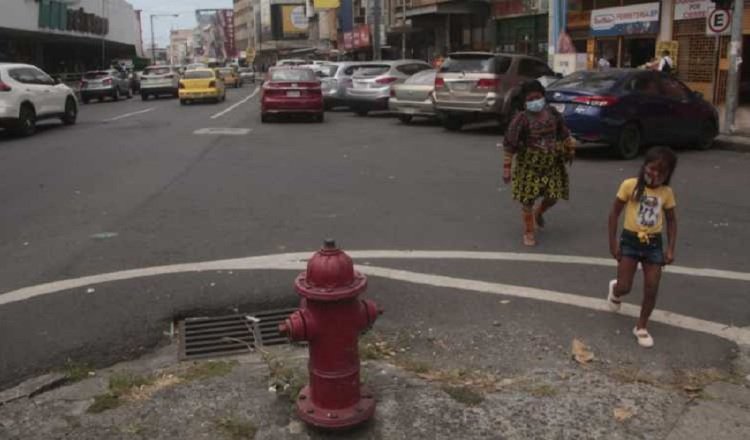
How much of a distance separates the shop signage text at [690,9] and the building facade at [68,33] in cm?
2605

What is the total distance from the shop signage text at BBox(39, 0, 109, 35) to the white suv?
61.6 feet

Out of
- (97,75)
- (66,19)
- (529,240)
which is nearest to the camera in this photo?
(529,240)

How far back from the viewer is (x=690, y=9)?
70.9ft

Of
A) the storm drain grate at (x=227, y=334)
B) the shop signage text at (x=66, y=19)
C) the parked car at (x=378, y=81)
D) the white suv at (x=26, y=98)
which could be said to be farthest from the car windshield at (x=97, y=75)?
the storm drain grate at (x=227, y=334)

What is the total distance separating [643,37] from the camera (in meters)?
24.0

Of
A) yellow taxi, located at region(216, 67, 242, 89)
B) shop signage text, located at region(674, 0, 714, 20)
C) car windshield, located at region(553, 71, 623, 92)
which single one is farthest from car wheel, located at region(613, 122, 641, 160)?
yellow taxi, located at region(216, 67, 242, 89)

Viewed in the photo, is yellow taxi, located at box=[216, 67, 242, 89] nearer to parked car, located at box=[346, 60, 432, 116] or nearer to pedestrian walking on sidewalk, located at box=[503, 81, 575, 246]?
parked car, located at box=[346, 60, 432, 116]

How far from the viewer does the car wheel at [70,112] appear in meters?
21.5

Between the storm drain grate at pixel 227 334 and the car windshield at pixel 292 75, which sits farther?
the car windshield at pixel 292 75

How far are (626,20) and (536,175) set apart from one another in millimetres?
19014

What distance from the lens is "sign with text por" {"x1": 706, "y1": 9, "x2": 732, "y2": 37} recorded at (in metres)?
15.0

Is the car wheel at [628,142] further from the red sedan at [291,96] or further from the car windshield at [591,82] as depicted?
the red sedan at [291,96]

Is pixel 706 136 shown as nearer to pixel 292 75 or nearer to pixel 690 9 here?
pixel 690 9

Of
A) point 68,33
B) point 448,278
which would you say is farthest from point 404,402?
point 68,33
